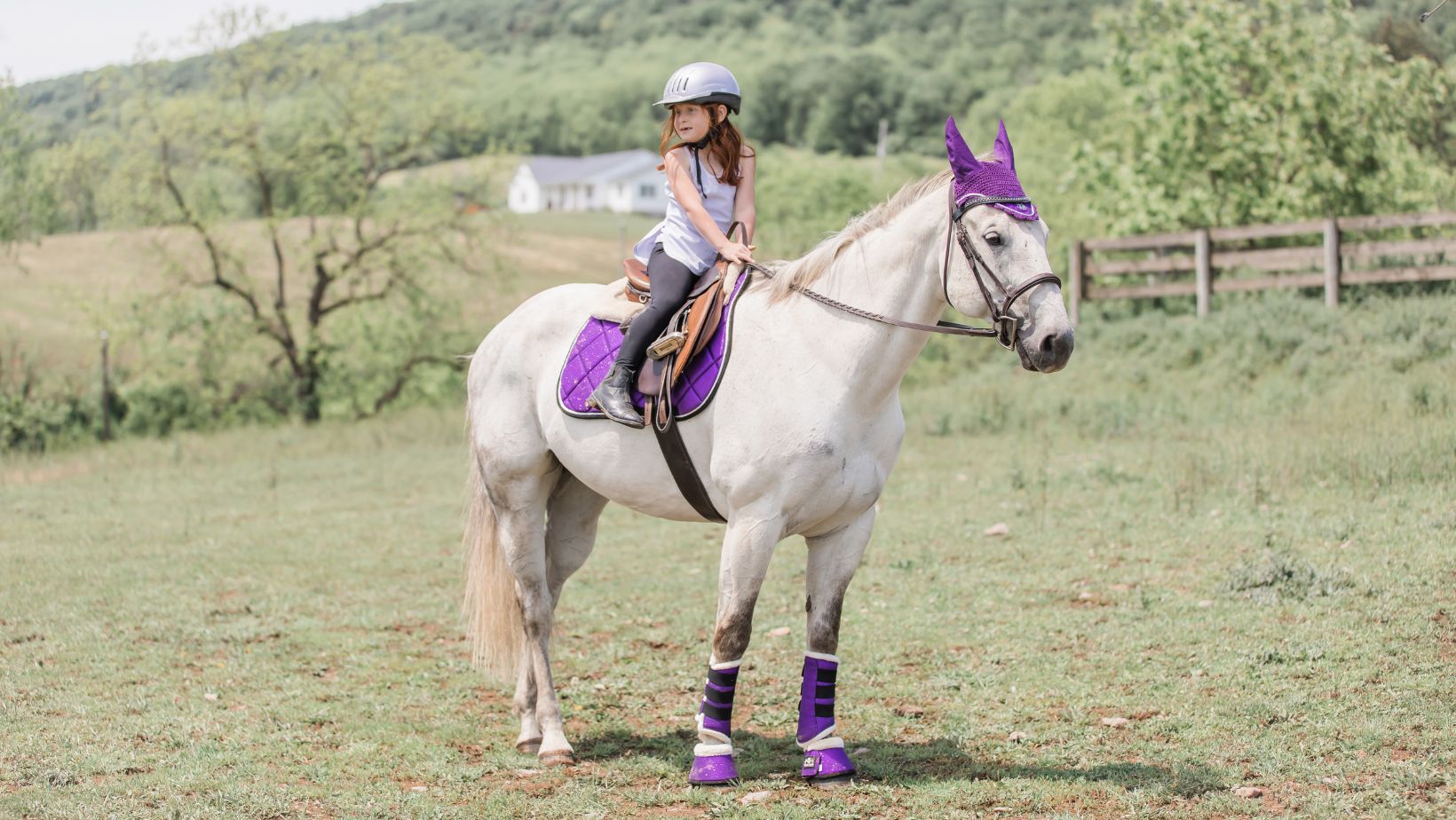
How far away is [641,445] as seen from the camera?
5543 millimetres

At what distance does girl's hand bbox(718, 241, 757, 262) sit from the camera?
5270 mm

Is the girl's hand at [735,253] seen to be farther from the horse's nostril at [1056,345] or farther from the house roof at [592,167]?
the house roof at [592,167]

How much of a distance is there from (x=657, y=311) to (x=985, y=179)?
1.53m

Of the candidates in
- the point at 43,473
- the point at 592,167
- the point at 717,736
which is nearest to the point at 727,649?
the point at 717,736

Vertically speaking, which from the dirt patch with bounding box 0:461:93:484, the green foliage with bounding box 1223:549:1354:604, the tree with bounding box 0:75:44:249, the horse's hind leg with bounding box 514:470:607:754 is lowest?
the dirt patch with bounding box 0:461:93:484

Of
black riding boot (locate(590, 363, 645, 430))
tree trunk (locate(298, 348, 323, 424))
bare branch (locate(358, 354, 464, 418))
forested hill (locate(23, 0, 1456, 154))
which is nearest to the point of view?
black riding boot (locate(590, 363, 645, 430))

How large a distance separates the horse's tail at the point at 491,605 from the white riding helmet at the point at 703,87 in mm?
2295

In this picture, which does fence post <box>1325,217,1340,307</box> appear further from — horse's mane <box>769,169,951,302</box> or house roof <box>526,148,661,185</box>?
house roof <box>526,148,661,185</box>

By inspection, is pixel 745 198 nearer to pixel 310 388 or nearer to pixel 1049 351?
pixel 1049 351

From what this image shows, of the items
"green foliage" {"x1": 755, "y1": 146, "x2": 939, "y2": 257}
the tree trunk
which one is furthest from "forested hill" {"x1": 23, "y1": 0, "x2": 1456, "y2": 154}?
the tree trunk

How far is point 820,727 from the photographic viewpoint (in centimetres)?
528

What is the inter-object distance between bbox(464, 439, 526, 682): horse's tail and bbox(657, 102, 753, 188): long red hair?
2066mm

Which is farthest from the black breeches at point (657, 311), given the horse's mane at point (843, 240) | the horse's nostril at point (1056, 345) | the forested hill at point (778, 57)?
the forested hill at point (778, 57)

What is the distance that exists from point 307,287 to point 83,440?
237 inches
